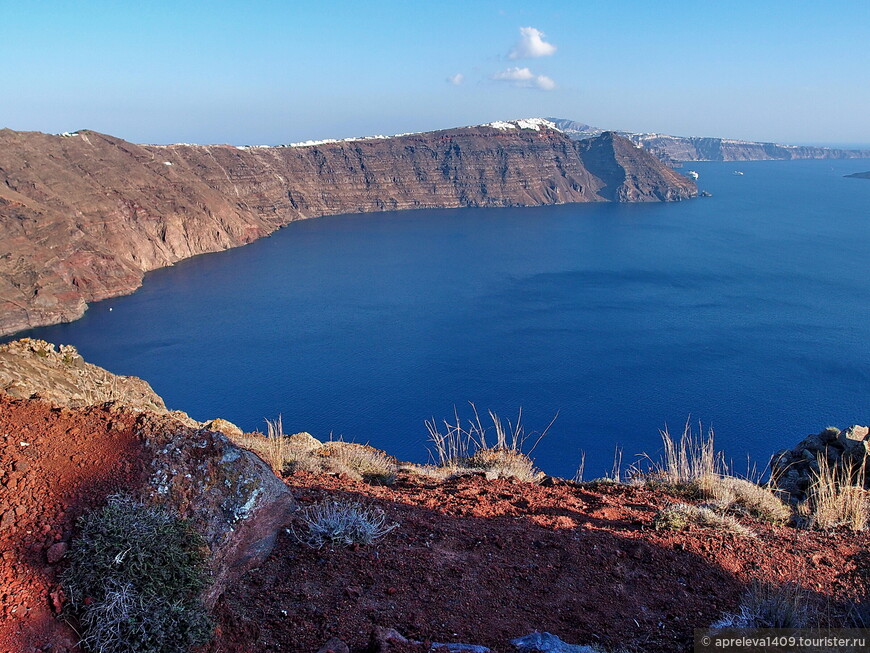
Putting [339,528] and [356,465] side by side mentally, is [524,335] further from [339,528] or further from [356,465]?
[339,528]

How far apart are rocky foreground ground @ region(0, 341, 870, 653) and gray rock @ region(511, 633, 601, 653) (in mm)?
120

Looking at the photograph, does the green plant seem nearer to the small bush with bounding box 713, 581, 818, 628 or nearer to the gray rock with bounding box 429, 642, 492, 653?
the gray rock with bounding box 429, 642, 492, 653

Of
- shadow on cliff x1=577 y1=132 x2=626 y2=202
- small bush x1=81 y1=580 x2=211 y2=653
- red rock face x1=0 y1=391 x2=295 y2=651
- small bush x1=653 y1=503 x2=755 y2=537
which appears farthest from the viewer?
shadow on cliff x1=577 y1=132 x2=626 y2=202

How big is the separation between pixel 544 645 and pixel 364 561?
1766 mm

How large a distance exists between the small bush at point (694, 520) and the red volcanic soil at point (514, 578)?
0.48 feet

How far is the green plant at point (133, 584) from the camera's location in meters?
3.78

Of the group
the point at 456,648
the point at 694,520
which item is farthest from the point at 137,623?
the point at 694,520

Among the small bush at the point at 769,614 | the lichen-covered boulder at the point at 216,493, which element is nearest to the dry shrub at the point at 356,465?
the lichen-covered boulder at the point at 216,493

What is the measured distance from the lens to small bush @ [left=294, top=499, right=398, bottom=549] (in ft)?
17.4

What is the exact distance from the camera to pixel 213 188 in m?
105

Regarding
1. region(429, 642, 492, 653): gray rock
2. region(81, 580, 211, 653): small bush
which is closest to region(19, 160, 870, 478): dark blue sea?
region(81, 580, 211, 653): small bush

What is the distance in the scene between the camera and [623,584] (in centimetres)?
510

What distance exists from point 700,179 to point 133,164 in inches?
6829

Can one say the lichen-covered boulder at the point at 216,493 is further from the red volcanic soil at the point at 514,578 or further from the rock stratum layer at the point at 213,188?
the rock stratum layer at the point at 213,188
